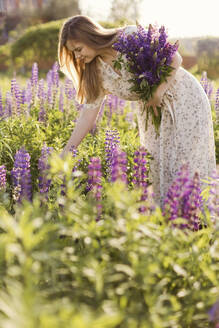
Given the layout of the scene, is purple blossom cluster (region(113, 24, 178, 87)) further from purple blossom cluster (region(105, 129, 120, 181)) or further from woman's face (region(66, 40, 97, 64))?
purple blossom cluster (region(105, 129, 120, 181))

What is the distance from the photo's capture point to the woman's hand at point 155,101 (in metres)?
3.06

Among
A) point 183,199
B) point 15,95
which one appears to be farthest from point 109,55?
point 15,95

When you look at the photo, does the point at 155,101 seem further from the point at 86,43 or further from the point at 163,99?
the point at 86,43

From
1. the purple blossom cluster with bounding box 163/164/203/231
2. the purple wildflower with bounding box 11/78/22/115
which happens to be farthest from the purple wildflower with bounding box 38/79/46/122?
the purple blossom cluster with bounding box 163/164/203/231

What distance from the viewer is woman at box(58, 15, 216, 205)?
3.09 m

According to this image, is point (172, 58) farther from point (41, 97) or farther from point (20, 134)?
point (41, 97)

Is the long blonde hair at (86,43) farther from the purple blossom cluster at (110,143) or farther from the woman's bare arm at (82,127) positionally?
the purple blossom cluster at (110,143)

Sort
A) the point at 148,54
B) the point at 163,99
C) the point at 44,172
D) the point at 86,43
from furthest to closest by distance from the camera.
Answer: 1. the point at 163,99
2. the point at 86,43
3. the point at 148,54
4. the point at 44,172

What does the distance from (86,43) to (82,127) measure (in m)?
0.70

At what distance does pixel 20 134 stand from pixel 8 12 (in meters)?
35.3

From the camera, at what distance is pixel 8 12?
3553cm

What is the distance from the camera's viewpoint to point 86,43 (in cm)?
306

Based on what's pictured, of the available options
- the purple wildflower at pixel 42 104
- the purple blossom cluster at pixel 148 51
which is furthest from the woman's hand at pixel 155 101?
the purple wildflower at pixel 42 104

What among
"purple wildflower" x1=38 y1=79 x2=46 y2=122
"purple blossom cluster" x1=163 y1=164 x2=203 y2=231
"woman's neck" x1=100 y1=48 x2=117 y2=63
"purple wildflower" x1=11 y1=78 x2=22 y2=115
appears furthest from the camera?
"purple wildflower" x1=38 y1=79 x2=46 y2=122
